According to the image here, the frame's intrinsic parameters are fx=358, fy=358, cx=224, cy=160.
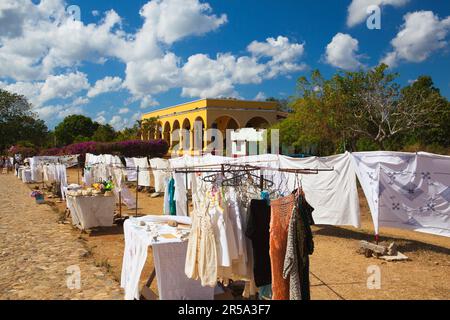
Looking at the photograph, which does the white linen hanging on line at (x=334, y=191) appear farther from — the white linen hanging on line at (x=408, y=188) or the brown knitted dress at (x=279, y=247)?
the brown knitted dress at (x=279, y=247)

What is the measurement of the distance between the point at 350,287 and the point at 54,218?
9315mm

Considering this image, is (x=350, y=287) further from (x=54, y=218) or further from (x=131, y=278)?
(x=54, y=218)

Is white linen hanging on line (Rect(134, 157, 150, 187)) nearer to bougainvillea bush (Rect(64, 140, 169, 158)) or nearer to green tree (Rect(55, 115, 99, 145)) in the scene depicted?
bougainvillea bush (Rect(64, 140, 169, 158))

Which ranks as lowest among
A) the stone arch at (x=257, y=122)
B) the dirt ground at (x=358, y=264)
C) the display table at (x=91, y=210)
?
the dirt ground at (x=358, y=264)

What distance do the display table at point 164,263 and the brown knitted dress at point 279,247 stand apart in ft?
3.31

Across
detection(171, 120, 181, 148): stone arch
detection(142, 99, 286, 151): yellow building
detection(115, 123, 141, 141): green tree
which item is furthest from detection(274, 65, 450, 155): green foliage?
detection(115, 123, 141, 141): green tree

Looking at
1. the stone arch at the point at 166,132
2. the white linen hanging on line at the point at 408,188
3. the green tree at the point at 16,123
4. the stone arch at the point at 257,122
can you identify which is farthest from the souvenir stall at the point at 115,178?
the green tree at the point at 16,123

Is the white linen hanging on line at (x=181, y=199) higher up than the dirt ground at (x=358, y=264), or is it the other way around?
the white linen hanging on line at (x=181, y=199)

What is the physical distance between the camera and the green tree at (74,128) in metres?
59.7

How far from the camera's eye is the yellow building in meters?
32.2

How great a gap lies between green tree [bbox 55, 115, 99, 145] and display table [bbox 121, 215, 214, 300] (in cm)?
5952

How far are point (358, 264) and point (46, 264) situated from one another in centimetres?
580
